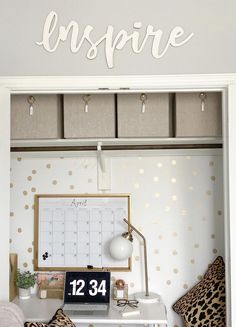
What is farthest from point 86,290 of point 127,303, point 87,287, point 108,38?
point 108,38

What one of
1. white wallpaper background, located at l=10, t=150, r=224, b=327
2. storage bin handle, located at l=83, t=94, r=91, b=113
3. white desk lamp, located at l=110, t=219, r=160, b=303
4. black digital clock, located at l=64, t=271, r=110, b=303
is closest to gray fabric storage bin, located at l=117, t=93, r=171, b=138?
storage bin handle, located at l=83, t=94, r=91, b=113

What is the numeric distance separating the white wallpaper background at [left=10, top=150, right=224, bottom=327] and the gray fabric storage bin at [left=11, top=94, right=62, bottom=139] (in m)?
0.39

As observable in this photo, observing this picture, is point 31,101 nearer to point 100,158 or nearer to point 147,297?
point 100,158

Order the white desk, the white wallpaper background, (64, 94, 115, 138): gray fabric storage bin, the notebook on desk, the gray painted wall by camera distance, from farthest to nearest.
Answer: the white wallpaper background
the notebook on desk
(64, 94, 115, 138): gray fabric storage bin
the white desk
the gray painted wall

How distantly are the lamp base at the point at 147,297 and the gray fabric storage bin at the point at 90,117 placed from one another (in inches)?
40.6

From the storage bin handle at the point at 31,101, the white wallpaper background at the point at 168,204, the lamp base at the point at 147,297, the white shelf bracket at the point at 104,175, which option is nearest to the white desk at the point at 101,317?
the lamp base at the point at 147,297

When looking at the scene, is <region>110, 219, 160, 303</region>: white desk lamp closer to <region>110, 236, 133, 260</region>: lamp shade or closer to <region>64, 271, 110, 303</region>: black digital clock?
<region>110, 236, 133, 260</region>: lamp shade

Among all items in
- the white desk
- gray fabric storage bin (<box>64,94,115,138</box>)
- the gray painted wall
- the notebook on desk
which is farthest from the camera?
the notebook on desk

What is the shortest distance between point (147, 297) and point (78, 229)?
628 mm

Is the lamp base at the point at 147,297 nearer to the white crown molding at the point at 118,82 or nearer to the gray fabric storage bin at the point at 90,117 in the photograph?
the gray fabric storage bin at the point at 90,117

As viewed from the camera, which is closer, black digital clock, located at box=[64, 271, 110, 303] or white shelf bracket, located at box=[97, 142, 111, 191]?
black digital clock, located at box=[64, 271, 110, 303]

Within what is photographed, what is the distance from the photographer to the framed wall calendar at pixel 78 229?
9.54 ft

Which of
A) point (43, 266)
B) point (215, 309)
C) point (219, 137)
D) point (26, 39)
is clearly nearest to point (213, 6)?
point (219, 137)

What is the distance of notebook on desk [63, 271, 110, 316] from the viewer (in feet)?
8.70
